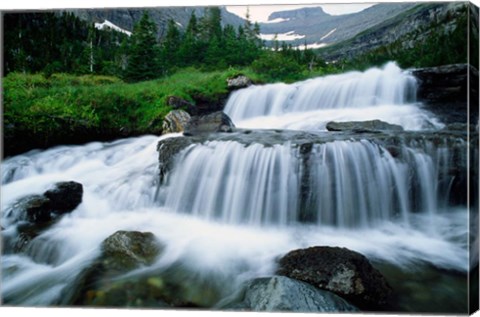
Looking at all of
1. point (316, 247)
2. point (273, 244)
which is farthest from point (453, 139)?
point (273, 244)

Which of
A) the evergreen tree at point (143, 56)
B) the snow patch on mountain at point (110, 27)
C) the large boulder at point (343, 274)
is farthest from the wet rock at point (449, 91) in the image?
the snow patch on mountain at point (110, 27)

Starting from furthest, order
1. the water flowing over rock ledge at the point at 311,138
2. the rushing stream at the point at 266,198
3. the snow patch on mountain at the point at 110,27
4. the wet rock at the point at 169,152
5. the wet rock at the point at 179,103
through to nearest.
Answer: the wet rock at the point at 179,103, the wet rock at the point at 169,152, the snow patch on mountain at the point at 110,27, the rushing stream at the point at 266,198, the water flowing over rock ledge at the point at 311,138

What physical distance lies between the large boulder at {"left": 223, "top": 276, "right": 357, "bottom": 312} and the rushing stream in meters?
0.20

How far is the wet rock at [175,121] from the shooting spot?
16.3 feet

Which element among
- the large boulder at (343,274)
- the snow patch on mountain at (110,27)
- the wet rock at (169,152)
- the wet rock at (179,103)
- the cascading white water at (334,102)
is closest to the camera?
the large boulder at (343,274)

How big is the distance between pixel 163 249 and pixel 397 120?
2475mm

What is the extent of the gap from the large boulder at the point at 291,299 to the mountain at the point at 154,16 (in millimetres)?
2404

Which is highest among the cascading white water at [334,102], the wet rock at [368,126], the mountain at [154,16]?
the mountain at [154,16]

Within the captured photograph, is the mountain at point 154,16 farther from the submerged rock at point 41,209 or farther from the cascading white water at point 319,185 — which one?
the submerged rock at point 41,209

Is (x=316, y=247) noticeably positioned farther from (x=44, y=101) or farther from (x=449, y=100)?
(x=44, y=101)

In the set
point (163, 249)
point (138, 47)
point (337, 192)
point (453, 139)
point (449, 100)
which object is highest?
point (138, 47)

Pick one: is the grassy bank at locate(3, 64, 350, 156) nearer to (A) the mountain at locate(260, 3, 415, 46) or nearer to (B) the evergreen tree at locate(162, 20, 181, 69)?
(B) the evergreen tree at locate(162, 20, 181, 69)

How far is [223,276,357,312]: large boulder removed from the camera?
12.7 feet

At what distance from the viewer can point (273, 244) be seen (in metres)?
4.28
